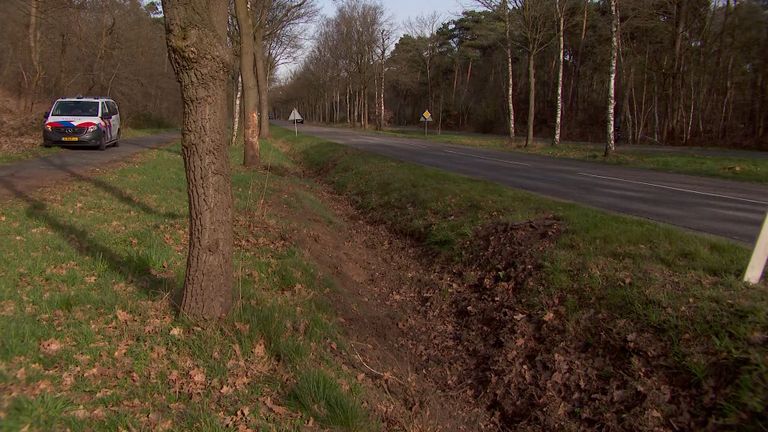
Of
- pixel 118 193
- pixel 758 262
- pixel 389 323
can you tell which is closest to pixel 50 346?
pixel 389 323

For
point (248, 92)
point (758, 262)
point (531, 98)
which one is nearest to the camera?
point (758, 262)

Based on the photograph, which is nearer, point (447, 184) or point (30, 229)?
point (30, 229)

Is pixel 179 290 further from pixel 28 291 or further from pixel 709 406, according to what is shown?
pixel 709 406

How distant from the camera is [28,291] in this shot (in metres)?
4.82

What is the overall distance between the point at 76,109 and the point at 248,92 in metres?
6.64

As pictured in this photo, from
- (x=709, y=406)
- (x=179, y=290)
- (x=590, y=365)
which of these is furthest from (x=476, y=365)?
(x=179, y=290)

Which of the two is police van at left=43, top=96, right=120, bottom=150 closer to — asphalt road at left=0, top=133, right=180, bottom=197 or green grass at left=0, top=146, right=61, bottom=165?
asphalt road at left=0, top=133, right=180, bottom=197

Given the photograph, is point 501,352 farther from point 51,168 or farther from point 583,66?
point 583,66

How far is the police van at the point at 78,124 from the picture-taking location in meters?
18.3

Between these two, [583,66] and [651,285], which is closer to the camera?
[651,285]

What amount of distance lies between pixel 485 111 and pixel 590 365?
58.4m

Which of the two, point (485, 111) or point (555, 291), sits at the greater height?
point (485, 111)

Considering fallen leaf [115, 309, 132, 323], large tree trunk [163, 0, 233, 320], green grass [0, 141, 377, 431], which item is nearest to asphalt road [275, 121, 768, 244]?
green grass [0, 141, 377, 431]

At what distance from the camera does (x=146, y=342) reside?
424 centimetres
